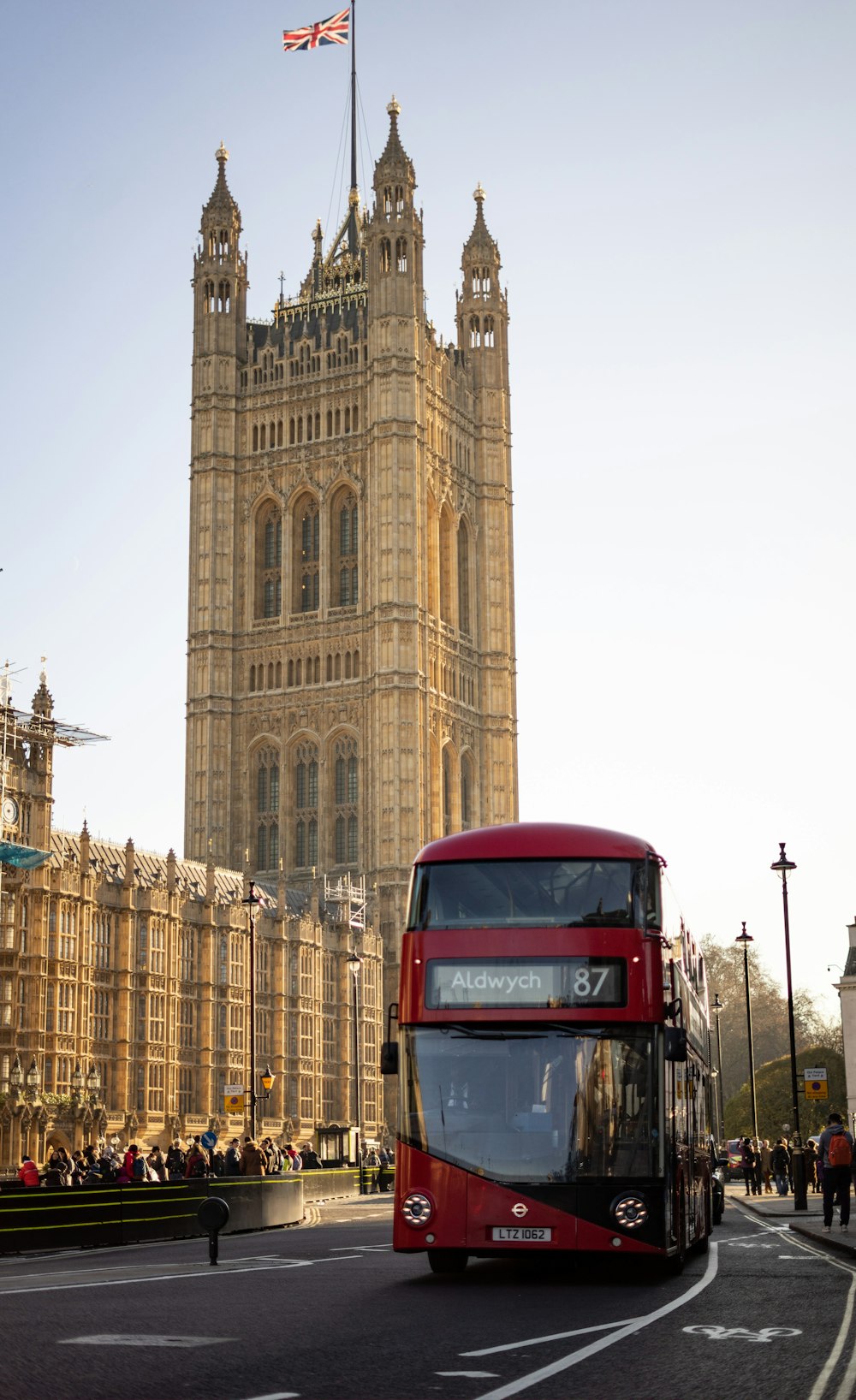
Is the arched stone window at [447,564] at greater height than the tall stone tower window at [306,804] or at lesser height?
greater

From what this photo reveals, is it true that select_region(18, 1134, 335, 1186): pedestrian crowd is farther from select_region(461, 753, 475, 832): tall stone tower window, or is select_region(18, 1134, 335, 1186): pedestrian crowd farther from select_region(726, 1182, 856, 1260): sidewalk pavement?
select_region(461, 753, 475, 832): tall stone tower window

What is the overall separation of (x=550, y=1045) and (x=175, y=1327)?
15.1 ft

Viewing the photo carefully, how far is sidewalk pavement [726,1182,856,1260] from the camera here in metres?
22.2

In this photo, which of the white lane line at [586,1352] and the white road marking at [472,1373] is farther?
the white road marking at [472,1373]

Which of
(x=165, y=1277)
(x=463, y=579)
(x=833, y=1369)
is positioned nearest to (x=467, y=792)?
(x=463, y=579)

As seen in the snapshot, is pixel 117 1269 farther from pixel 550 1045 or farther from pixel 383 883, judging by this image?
pixel 383 883

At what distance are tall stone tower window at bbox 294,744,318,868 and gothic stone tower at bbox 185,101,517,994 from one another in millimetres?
111

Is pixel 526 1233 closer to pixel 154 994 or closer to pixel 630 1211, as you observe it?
pixel 630 1211

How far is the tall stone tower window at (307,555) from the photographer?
97.1 m

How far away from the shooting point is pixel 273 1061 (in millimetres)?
74875

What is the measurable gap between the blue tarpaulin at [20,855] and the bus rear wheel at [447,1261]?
1369 inches

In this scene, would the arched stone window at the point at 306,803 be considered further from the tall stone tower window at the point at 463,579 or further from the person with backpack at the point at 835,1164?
the person with backpack at the point at 835,1164

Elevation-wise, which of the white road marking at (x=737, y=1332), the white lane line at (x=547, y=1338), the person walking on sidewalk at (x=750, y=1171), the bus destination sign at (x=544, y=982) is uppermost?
the bus destination sign at (x=544, y=982)

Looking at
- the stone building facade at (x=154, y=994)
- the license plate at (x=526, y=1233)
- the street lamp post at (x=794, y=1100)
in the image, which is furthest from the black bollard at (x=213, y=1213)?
the stone building facade at (x=154, y=994)
